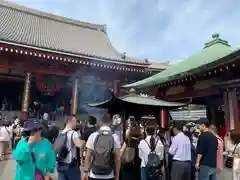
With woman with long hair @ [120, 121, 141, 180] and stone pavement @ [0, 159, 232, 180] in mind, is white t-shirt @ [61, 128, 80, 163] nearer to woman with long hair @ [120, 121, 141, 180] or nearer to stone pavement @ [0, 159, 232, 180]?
woman with long hair @ [120, 121, 141, 180]

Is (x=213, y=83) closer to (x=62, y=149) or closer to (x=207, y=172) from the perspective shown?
(x=207, y=172)

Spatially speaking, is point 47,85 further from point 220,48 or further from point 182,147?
point 182,147

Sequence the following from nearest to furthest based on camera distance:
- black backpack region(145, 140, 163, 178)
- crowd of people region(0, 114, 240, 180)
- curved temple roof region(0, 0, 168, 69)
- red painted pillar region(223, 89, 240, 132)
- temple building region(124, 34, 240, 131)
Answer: crowd of people region(0, 114, 240, 180) < black backpack region(145, 140, 163, 178) < temple building region(124, 34, 240, 131) < red painted pillar region(223, 89, 240, 132) < curved temple roof region(0, 0, 168, 69)

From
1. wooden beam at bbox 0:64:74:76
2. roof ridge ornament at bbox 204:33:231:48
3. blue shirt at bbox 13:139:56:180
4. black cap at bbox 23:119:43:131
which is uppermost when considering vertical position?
roof ridge ornament at bbox 204:33:231:48

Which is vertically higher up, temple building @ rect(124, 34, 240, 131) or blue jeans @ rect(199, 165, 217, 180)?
temple building @ rect(124, 34, 240, 131)

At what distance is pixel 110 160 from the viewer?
3.18 meters

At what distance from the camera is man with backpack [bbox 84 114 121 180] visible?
10.3ft

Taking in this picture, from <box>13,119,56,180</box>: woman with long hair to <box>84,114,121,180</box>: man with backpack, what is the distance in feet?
1.82

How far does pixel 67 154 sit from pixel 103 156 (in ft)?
3.05

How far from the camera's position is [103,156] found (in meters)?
3.11

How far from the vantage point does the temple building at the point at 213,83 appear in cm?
670

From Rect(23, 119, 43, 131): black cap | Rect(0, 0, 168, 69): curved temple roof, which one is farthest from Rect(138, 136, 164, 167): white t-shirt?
Rect(0, 0, 168, 69): curved temple roof

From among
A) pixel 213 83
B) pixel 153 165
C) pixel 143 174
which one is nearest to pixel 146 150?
pixel 153 165

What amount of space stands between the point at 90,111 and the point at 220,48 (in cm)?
801
